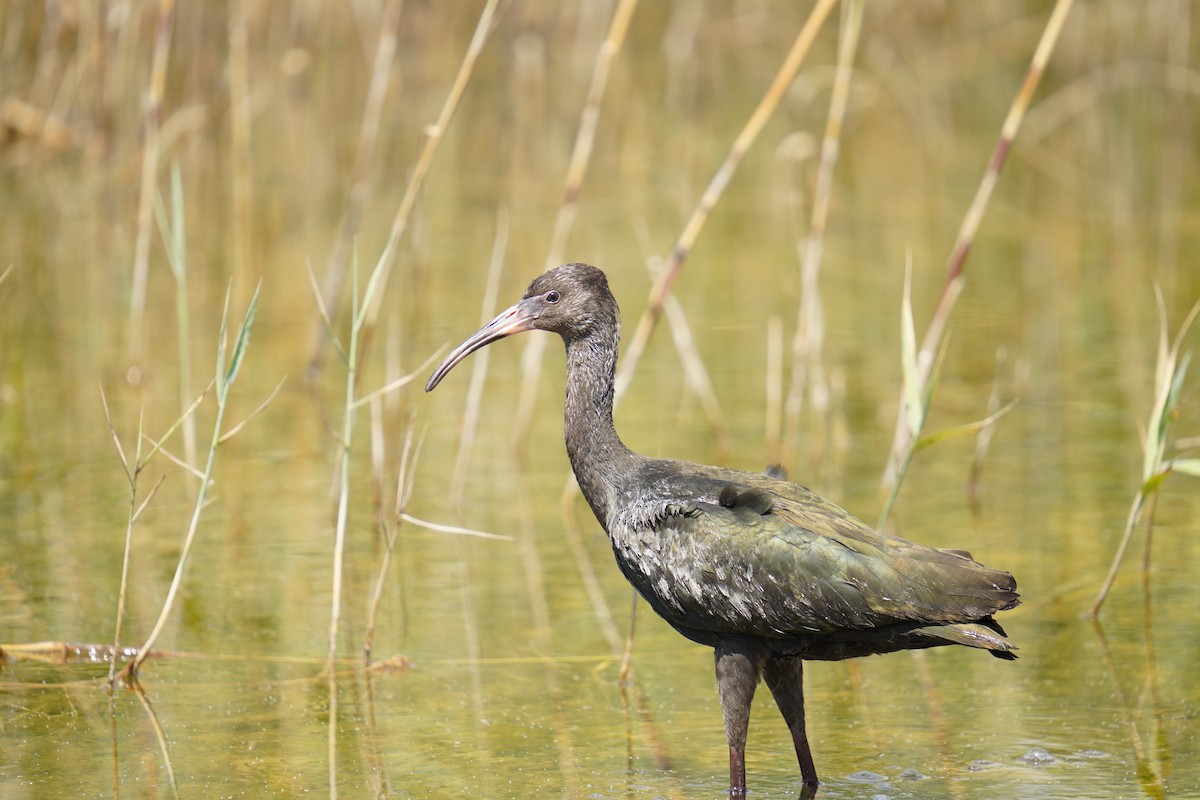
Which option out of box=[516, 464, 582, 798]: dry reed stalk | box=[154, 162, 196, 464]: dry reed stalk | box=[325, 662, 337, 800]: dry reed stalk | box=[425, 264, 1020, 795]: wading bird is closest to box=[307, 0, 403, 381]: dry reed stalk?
box=[154, 162, 196, 464]: dry reed stalk

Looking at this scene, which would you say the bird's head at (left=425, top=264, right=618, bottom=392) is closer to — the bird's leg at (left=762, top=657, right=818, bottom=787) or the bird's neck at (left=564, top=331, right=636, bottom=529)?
the bird's neck at (left=564, top=331, right=636, bottom=529)

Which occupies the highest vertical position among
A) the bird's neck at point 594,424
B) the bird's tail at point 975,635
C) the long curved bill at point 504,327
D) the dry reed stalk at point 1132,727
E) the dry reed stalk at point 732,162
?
the dry reed stalk at point 732,162

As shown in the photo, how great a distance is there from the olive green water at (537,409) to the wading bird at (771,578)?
0.42 m

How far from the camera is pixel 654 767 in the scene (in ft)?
17.3

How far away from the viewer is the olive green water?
5.44 metres

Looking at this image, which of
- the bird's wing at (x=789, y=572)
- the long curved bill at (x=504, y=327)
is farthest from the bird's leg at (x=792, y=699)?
the long curved bill at (x=504, y=327)

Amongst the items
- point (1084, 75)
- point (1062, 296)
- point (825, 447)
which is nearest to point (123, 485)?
point (825, 447)

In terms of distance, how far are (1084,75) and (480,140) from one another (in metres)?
6.16

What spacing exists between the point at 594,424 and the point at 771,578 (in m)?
0.88

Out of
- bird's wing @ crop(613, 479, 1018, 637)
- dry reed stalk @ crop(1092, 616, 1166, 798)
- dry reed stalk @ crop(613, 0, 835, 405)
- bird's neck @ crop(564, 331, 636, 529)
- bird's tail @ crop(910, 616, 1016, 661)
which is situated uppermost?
dry reed stalk @ crop(613, 0, 835, 405)

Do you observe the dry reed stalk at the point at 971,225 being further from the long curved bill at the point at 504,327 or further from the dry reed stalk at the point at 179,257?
the dry reed stalk at the point at 179,257

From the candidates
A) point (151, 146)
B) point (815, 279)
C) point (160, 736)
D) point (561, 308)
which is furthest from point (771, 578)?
point (151, 146)

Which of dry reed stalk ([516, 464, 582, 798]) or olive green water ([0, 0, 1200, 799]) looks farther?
olive green water ([0, 0, 1200, 799])

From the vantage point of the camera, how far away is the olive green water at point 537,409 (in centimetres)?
544
